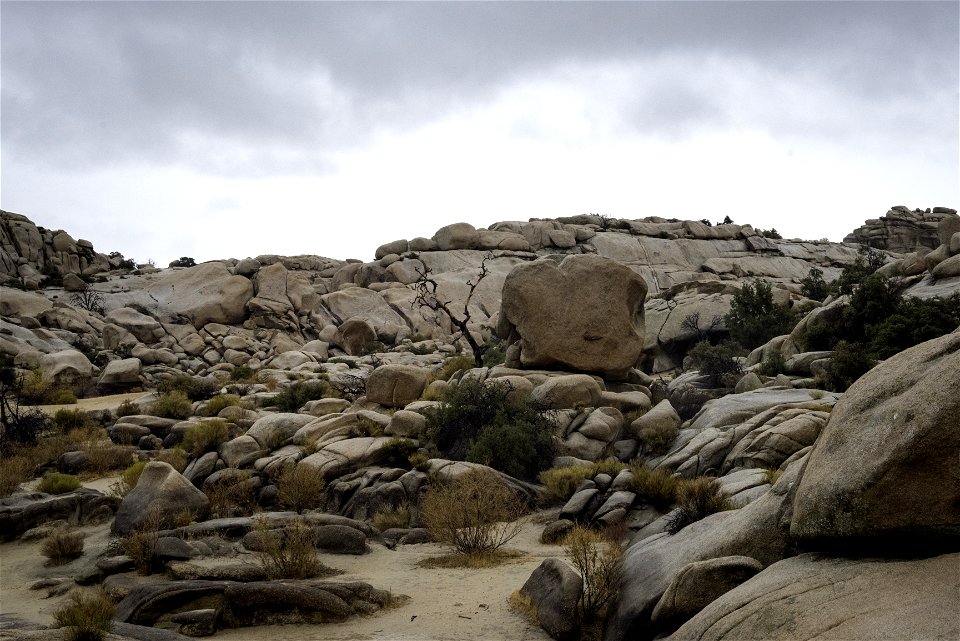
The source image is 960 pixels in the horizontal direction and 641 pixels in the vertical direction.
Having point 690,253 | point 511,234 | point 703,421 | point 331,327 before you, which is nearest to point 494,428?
point 703,421

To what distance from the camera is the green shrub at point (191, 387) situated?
1158 inches

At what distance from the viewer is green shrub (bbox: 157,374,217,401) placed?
29422 millimetres

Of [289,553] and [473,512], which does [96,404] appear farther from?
[473,512]

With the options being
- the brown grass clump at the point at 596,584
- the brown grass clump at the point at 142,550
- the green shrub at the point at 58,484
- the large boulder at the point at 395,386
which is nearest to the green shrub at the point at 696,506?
the brown grass clump at the point at 596,584

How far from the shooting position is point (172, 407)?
2558 cm

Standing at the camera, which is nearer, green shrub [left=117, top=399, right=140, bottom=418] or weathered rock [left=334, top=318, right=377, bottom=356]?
green shrub [left=117, top=399, right=140, bottom=418]

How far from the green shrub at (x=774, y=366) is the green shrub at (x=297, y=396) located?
15.6 meters

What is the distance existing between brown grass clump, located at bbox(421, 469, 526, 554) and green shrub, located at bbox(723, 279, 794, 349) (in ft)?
64.9

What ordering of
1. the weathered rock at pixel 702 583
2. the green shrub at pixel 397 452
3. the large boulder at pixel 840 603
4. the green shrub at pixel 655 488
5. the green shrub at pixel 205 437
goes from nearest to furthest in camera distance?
the large boulder at pixel 840 603 < the weathered rock at pixel 702 583 < the green shrub at pixel 655 488 < the green shrub at pixel 397 452 < the green shrub at pixel 205 437

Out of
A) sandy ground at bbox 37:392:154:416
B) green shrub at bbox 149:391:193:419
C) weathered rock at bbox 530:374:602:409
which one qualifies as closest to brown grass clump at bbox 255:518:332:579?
weathered rock at bbox 530:374:602:409

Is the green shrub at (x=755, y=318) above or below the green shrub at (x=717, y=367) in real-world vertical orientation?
above

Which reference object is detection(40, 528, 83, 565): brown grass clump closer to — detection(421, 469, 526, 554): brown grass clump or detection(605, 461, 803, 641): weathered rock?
detection(421, 469, 526, 554): brown grass clump

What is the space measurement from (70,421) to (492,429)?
56.0 ft

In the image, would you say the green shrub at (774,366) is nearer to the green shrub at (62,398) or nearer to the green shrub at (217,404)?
the green shrub at (217,404)
